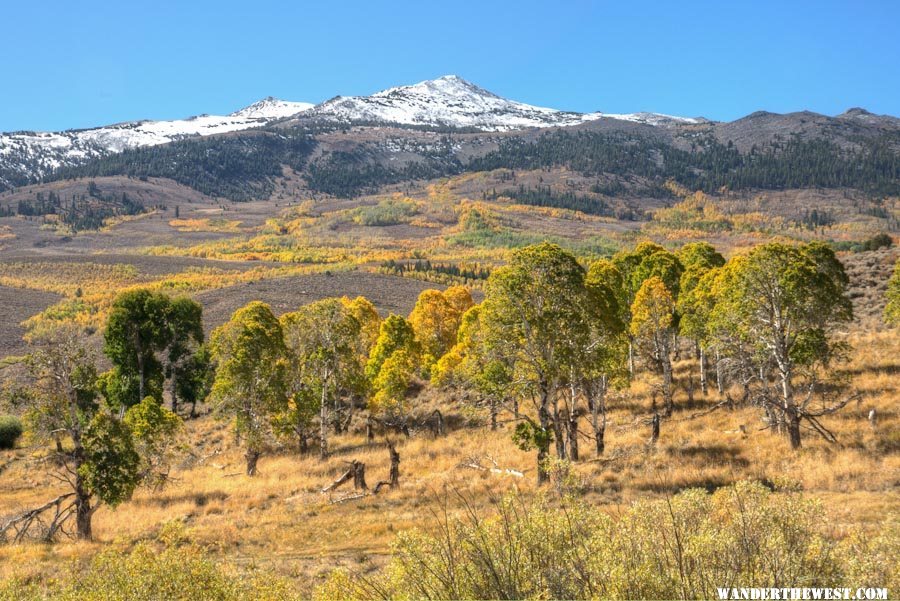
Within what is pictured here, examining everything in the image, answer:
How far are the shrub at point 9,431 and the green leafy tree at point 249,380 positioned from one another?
2293 cm

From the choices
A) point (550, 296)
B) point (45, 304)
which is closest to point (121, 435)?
point (550, 296)

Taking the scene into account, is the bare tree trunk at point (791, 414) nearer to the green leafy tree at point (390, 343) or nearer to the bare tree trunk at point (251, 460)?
the green leafy tree at point (390, 343)

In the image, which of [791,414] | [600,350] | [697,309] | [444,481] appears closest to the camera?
[444,481]

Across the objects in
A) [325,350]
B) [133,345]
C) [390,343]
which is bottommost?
[133,345]

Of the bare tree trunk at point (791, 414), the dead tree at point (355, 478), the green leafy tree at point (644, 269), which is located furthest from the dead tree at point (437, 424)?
the bare tree trunk at point (791, 414)

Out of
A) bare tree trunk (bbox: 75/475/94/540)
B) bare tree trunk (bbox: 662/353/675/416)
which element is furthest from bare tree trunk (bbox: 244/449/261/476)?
bare tree trunk (bbox: 662/353/675/416)

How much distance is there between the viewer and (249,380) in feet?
99.1

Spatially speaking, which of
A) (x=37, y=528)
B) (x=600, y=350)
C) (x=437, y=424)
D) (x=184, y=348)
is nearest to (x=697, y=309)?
(x=600, y=350)

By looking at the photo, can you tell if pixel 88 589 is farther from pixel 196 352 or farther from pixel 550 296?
pixel 196 352

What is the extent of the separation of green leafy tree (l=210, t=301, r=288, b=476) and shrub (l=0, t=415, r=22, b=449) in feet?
75.2

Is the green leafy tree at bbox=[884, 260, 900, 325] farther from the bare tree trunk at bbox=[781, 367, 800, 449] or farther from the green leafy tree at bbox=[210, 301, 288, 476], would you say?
the green leafy tree at bbox=[210, 301, 288, 476]

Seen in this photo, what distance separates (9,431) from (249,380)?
85.0 ft

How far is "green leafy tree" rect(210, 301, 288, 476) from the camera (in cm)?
2970

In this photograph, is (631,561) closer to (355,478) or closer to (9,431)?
(355,478)
